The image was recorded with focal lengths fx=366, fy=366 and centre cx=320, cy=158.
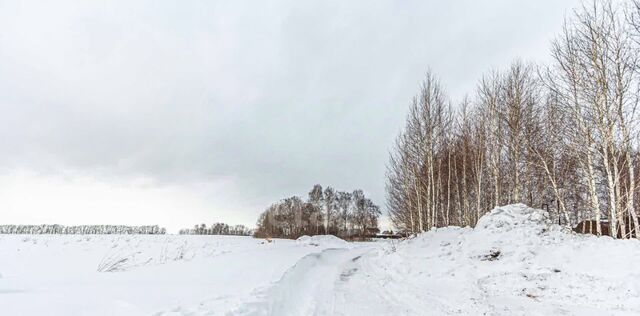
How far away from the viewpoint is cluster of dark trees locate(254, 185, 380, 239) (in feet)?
227

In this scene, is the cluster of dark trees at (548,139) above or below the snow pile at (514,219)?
above

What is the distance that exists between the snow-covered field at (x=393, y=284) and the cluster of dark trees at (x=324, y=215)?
54.2 meters

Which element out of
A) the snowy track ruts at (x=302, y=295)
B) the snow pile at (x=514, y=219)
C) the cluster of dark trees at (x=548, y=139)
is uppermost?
the cluster of dark trees at (x=548, y=139)

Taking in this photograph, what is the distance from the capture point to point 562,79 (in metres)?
13.7

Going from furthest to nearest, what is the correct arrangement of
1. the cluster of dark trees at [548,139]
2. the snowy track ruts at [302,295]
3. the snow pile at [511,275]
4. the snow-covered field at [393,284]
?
the cluster of dark trees at [548,139]
the snow pile at [511,275]
the snowy track ruts at [302,295]
the snow-covered field at [393,284]

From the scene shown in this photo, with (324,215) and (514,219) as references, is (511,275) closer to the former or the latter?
(514,219)

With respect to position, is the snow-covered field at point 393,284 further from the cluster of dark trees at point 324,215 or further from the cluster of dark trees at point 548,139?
the cluster of dark trees at point 324,215

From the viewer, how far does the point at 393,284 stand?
9.77m

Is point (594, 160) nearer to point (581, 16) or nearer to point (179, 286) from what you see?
point (581, 16)

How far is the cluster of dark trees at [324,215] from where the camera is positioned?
6912 centimetres

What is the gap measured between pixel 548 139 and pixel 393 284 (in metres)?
12.3

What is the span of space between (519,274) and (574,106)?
757 cm

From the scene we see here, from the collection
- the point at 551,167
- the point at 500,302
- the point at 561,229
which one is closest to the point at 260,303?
the point at 500,302

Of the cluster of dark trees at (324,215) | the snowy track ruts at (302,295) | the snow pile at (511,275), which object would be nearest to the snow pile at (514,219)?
the snow pile at (511,275)
